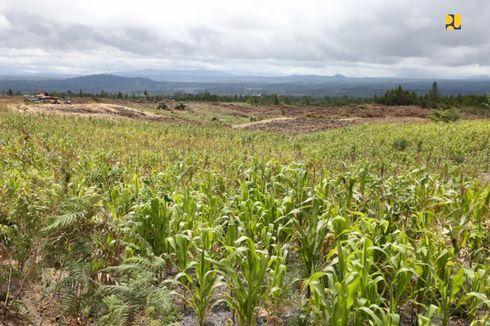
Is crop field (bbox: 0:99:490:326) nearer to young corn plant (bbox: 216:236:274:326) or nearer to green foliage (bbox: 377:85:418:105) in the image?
young corn plant (bbox: 216:236:274:326)

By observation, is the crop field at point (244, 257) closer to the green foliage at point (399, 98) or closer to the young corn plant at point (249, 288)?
the young corn plant at point (249, 288)

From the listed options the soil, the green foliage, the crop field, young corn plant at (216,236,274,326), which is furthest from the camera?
the green foliage

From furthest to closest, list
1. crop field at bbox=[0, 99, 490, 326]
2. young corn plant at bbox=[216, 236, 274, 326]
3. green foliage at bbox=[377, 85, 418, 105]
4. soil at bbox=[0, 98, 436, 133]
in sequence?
green foliage at bbox=[377, 85, 418, 105] < soil at bbox=[0, 98, 436, 133] < young corn plant at bbox=[216, 236, 274, 326] < crop field at bbox=[0, 99, 490, 326]

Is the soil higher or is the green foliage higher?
the green foliage

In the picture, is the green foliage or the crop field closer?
the crop field

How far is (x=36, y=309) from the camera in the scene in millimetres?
3744

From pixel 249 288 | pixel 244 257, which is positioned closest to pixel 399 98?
pixel 244 257

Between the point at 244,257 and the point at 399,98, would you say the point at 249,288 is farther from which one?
the point at 399,98

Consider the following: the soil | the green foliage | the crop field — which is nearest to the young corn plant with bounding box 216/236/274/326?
the crop field

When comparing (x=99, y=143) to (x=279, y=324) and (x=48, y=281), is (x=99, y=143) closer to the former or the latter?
(x=48, y=281)

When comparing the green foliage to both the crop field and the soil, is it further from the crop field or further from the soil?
the crop field

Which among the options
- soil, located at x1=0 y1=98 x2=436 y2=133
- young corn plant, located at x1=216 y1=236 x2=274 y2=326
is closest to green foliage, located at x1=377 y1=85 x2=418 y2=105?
soil, located at x1=0 y1=98 x2=436 y2=133

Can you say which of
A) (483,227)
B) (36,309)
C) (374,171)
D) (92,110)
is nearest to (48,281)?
(36,309)

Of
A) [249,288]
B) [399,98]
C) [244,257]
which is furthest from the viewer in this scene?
[399,98]
